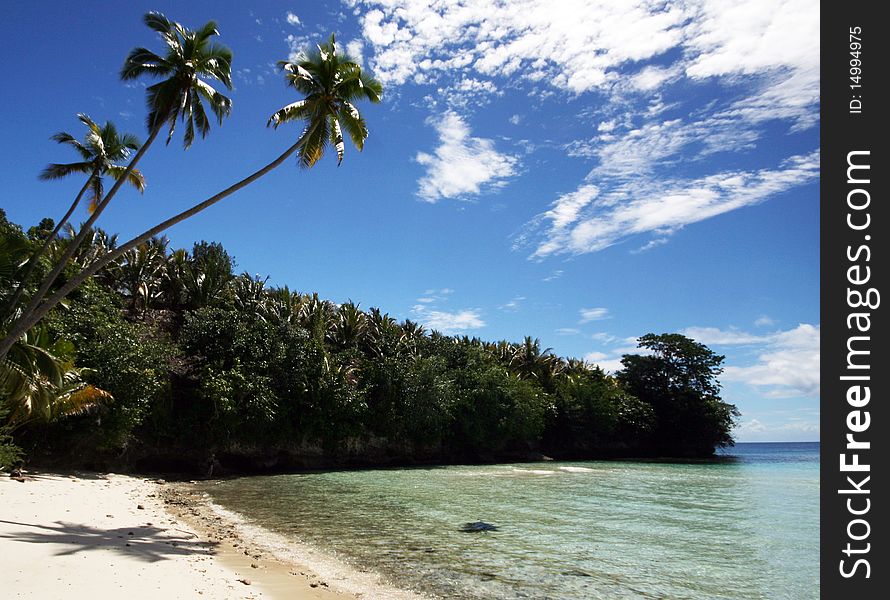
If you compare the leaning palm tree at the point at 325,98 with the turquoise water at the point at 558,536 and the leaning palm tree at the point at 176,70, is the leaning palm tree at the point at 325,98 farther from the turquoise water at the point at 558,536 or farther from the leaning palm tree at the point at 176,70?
the turquoise water at the point at 558,536

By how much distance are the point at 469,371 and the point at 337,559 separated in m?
34.3

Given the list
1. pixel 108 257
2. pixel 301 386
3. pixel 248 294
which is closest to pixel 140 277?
pixel 248 294

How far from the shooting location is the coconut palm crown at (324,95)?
14.5 metres

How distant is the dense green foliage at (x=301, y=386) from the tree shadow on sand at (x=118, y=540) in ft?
22.6

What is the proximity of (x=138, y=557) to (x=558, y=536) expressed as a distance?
8238 mm

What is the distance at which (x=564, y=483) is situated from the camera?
24.4 metres

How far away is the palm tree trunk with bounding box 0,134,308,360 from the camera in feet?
35.7

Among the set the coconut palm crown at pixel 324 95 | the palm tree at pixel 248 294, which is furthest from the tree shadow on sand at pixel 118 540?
the palm tree at pixel 248 294

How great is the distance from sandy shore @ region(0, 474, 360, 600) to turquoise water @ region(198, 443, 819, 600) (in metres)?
1.52

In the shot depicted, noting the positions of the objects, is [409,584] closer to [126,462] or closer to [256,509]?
[256,509]

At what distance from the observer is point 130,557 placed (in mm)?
7961

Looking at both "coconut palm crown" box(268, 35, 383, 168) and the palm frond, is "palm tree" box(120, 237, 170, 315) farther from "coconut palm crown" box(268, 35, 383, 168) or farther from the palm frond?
"coconut palm crown" box(268, 35, 383, 168)
